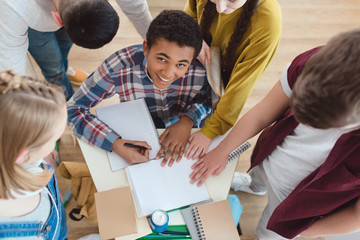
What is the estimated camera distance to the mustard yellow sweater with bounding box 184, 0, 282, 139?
0.99 meters

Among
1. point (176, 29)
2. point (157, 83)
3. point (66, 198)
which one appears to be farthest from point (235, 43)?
point (66, 198)

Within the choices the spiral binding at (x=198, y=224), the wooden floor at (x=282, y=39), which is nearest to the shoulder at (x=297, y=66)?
the spiral binding at (x=198, y=224)

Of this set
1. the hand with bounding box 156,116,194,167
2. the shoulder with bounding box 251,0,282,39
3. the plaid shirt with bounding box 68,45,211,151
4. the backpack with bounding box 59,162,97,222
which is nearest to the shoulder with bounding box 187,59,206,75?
the plaid shirt with bounding box 68,45,211,151

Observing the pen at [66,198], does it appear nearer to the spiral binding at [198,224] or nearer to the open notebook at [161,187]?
the open notebook at [161,187]

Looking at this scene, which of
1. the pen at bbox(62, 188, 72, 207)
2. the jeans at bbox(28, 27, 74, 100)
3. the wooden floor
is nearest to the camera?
the jeans at bbox(28, 27, 74, 100)

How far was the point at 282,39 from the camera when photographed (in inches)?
103

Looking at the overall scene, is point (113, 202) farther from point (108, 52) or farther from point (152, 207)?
point (108, 52)

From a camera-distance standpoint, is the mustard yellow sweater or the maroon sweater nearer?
the maroon sweater

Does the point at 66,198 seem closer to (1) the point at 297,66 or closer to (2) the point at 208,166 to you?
(2) the point at 208,166

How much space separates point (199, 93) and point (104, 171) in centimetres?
58

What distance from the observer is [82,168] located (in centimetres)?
134

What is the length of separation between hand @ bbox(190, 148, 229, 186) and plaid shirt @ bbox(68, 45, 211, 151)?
0.22 m

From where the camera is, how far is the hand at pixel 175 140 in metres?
1.14

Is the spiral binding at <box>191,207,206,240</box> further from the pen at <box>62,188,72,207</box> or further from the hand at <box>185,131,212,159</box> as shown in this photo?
the pen at <box>62,188,72,207</box>
